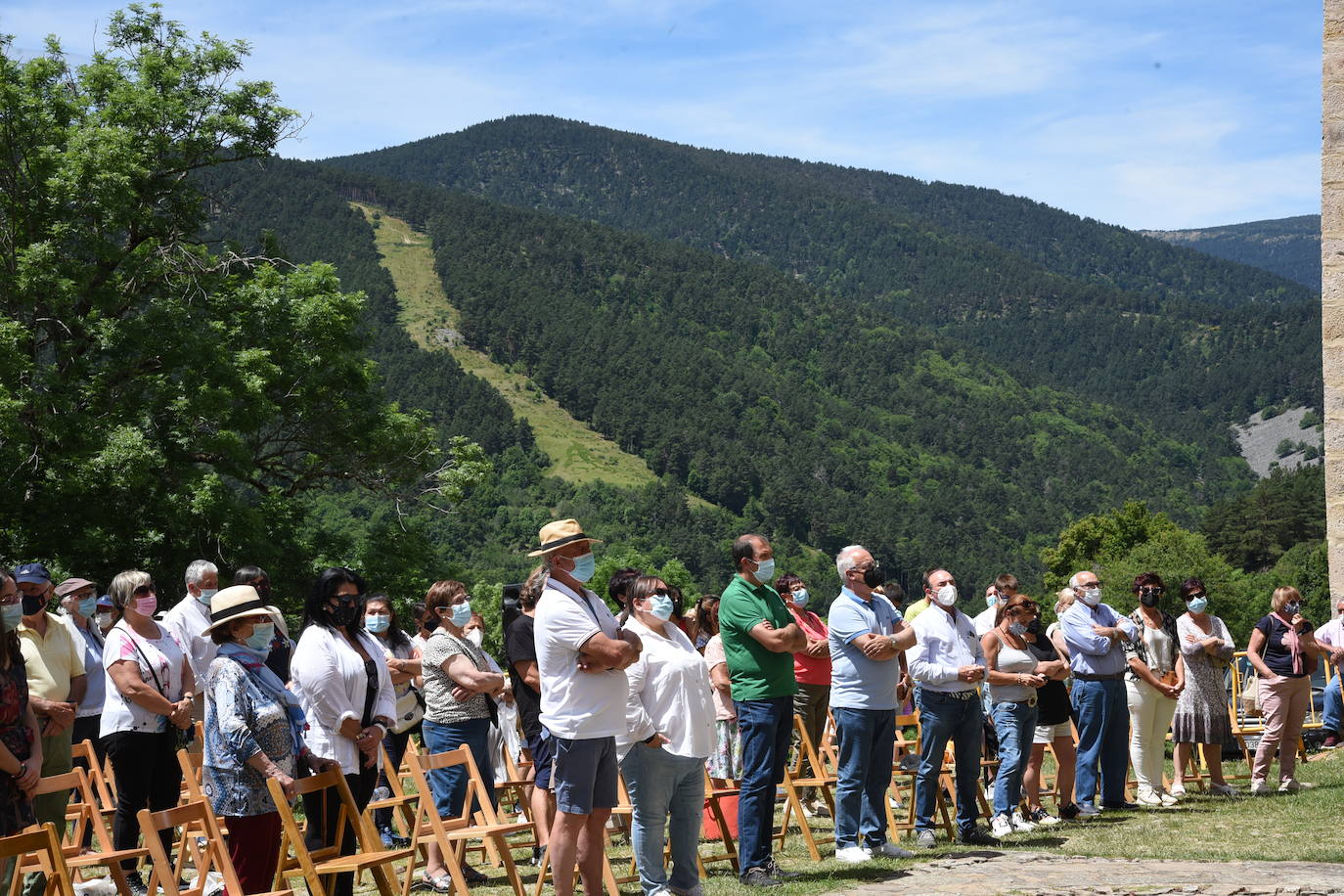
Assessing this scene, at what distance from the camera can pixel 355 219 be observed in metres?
167

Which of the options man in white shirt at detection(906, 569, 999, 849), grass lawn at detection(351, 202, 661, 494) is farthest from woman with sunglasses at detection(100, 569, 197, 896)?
grass lawn at detection(351, 202, 661, 494)

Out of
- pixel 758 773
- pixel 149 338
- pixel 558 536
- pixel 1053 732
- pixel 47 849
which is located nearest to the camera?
pixel 47 849

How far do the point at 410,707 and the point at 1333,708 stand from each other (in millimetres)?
9692

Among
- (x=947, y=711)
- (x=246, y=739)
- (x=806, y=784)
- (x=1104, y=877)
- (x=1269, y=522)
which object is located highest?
(x=246, y=739)

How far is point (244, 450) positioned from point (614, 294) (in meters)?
152

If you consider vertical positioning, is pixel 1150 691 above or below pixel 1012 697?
below

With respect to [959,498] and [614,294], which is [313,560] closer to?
[959,498]

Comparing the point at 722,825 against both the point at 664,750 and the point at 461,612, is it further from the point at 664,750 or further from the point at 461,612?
the point at 461,612

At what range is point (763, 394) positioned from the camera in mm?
155000

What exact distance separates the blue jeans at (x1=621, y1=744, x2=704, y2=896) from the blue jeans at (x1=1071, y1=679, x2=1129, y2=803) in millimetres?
4294

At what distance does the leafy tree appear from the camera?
64.4ft

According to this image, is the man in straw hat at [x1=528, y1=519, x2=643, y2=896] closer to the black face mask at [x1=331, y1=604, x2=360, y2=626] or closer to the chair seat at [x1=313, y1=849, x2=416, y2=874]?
the chair seat at [x1=313, y1=849, x2=416, y2=874]

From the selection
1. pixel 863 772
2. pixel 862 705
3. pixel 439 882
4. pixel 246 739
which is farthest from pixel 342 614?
pixel 863 772

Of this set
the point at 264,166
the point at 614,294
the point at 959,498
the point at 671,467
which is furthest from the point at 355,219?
the point at 264,166
